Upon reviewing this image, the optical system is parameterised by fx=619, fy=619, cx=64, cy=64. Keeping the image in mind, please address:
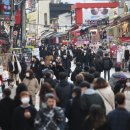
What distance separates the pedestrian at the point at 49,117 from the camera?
1091cm

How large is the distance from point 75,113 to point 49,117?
1354 millimetres

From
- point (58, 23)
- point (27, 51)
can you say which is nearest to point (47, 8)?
point (58, 23)

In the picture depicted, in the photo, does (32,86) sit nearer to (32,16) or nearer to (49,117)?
(49,117)

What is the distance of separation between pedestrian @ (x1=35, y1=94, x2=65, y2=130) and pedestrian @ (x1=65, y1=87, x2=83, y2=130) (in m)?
1.14

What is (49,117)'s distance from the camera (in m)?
10.9

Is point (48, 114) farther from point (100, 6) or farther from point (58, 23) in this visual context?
point (58, 23)

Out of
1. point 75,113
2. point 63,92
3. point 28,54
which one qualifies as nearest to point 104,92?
point 75,113

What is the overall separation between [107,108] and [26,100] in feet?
6.86

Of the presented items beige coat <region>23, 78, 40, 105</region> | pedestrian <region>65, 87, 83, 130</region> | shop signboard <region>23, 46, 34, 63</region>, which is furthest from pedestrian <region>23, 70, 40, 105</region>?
shop signboard <region>23, 46, 34, 63</region>

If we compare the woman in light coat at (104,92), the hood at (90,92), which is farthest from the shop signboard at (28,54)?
the hood at (90,92)

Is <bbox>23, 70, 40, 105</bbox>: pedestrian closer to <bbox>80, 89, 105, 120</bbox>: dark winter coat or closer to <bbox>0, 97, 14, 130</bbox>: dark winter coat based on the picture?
<bbox>0, 97, 14, 130</bbox>: dark winter coat

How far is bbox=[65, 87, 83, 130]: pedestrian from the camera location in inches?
476

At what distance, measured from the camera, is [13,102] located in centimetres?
1287

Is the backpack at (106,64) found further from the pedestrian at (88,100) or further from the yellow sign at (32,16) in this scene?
the yellow sign at (32,16)
